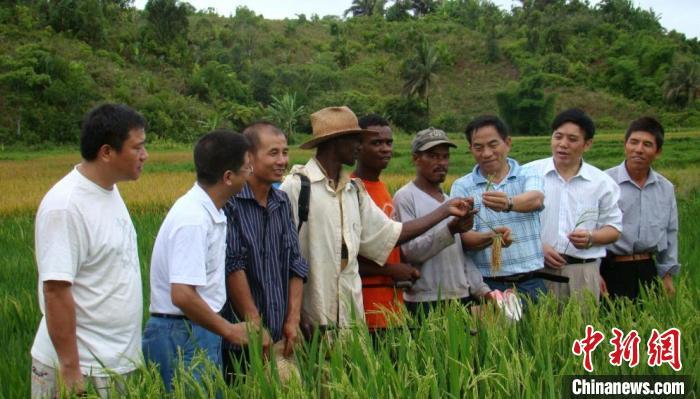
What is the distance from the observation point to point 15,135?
3077 centimetres

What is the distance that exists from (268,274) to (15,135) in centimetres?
3077

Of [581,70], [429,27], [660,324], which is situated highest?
[429,27]

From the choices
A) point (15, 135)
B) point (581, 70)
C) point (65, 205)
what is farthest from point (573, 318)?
point (581, 70)

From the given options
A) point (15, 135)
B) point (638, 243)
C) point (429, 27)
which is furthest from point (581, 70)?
point (638, 243)

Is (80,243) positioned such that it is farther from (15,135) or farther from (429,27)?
(429,27)

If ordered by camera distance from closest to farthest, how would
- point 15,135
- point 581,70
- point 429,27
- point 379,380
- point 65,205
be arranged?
point 379,380 < point 65,205 < point 15,135 < point 581,70 < point 429,27

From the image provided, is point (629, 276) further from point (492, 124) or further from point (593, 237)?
point (492, 124)

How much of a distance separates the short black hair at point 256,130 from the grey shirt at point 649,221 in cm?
216

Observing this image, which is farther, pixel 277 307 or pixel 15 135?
pixel 15 135

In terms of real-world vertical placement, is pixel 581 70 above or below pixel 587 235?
above

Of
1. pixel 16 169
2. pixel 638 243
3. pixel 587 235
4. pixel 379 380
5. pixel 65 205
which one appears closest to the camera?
pixel 379 380

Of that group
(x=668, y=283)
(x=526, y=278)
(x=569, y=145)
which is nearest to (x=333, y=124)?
(x=526, y=278)

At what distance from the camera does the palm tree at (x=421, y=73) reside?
48906mm

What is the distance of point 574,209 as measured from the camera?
406cm
